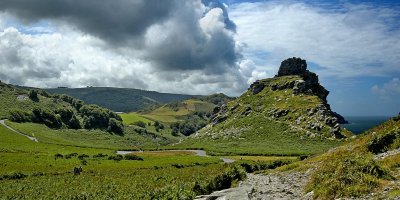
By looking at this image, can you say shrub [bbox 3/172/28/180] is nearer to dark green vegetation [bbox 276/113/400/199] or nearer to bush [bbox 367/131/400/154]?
dark green vegetation [bbox 276/113/400/199]

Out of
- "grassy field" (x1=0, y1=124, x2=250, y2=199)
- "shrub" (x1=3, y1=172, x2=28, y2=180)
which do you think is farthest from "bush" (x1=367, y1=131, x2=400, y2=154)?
"shrub" (x1=3, y1=172, x2=28, y2=180)

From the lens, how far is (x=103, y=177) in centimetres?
8344

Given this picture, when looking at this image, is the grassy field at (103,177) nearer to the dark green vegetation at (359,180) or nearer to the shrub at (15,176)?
the shrub at (15,176)

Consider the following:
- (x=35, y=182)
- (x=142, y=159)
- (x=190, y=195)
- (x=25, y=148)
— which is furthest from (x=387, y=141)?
(x=25, y=148)

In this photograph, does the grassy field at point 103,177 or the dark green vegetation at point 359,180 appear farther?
the grassy field at point 103,177

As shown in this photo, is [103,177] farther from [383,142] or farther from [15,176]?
[383,142]

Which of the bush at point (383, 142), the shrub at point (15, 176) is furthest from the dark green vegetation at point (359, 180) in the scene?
the shrub at point (15, 176)

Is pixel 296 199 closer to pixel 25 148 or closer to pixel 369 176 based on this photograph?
pixel 369 176

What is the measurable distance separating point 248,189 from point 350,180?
1086 centimetres

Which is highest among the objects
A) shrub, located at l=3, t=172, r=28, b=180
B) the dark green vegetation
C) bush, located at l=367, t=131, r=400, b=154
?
bush, located at l=367, t=131, r=400, b=154

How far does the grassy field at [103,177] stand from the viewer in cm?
5238

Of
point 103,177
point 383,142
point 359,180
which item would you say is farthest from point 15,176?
point 359,180

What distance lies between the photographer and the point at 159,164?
118m

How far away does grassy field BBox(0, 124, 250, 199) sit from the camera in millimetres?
52375
